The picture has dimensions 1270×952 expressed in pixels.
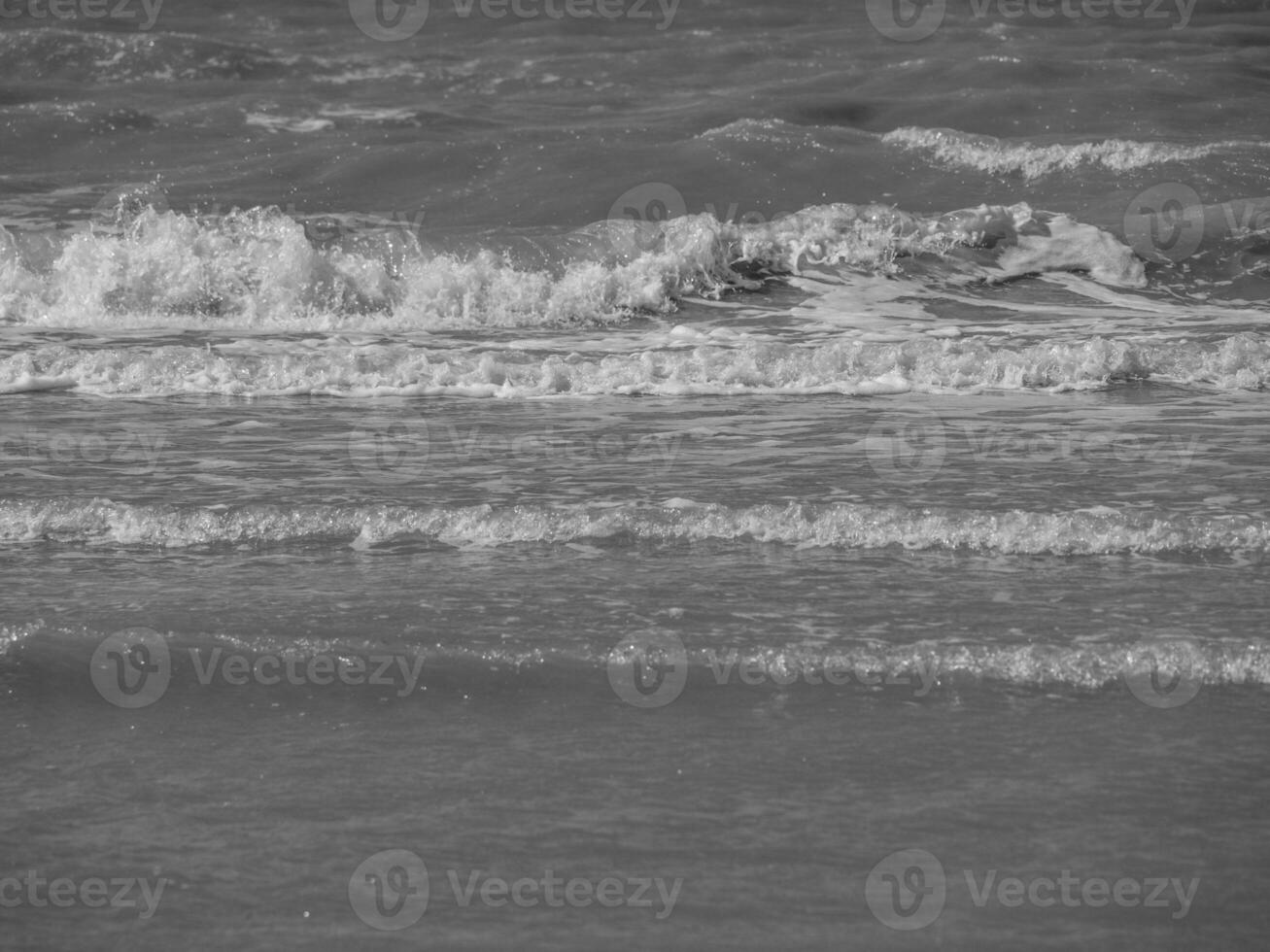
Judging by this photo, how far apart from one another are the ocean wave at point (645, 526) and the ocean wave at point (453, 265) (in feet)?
15.0

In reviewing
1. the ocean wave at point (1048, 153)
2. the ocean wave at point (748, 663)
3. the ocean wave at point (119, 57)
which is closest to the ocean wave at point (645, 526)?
the ocean wave at point (748, 663)

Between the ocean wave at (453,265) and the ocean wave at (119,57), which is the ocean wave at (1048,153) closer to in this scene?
the ocean wave at (453,265)

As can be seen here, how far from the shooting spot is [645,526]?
4.57 m

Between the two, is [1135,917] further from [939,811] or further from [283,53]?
[283,53]

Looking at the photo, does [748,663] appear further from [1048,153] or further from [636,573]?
[1048,153]

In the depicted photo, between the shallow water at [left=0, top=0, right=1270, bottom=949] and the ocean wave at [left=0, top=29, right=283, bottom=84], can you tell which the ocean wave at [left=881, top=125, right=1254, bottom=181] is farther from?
the ocean wave at [left=0, top=29, right=283, bottom=84]

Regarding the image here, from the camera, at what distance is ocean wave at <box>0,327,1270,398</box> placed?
726cm

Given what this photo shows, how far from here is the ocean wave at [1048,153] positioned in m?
12.6

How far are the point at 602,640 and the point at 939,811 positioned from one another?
3.39 ft

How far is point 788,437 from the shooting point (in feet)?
19.9

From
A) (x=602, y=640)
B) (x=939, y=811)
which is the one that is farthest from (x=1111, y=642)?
(x=602, y=640)

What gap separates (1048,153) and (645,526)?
9.40 metres

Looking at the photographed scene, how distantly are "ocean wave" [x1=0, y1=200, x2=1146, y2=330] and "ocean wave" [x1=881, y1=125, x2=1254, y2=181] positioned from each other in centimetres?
190

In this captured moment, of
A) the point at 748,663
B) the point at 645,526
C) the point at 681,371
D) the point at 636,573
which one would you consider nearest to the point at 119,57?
the point at 681,371
